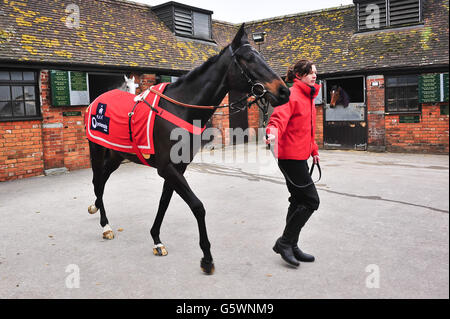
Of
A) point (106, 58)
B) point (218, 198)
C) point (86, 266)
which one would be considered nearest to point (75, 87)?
point (106, 58)

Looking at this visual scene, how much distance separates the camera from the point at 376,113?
47.8 feet

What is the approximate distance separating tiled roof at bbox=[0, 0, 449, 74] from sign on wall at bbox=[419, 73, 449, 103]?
1.58 feet

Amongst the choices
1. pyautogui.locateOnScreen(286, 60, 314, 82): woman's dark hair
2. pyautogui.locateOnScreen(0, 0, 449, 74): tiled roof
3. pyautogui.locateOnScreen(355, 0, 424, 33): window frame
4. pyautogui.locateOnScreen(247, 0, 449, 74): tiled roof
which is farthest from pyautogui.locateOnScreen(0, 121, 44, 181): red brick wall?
pyautogui.locateOnScreen(355, 0, 424, 33): window frame

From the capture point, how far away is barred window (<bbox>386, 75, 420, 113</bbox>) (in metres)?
13.8

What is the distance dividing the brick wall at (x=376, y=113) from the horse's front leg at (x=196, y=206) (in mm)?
12096

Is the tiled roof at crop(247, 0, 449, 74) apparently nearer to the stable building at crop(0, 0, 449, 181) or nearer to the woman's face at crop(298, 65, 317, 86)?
the stable building at crop(0, 0, 449, 181)

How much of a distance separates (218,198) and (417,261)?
406 cm

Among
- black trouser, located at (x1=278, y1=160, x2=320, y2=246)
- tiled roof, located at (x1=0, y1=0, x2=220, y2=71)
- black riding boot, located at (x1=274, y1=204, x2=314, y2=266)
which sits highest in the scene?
tiled roof, located at (x1=0, y1=0, x2=220, y2=71)

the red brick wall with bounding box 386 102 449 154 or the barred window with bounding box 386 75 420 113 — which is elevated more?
the barred window with bounding box 386 75 420 113

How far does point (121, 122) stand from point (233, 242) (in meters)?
2.03

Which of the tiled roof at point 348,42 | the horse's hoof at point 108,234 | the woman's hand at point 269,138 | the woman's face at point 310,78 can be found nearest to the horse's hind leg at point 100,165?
the horse's hoof at point 108,234

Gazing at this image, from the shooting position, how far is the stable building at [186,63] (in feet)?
35.4

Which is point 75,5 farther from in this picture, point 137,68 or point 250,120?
point 250,120

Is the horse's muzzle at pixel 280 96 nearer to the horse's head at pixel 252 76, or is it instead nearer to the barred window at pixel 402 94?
the horse's head at pixel 252 76
